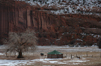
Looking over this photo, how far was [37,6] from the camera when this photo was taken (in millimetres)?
88125

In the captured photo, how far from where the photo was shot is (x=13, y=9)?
85625 mm

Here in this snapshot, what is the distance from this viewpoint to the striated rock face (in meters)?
82.4

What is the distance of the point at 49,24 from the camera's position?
→ 86.6 meters

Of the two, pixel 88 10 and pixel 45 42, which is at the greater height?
pixel 88 10

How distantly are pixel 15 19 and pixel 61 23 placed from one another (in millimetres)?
25980

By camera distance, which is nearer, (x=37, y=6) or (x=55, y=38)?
(x=55, y=38)

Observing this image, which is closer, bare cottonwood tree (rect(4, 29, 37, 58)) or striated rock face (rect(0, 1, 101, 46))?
bare cottonwood tree (rect(4, 29, 37, 58))

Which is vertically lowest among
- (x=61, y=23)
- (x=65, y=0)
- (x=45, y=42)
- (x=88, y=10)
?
(x=45, y=42)

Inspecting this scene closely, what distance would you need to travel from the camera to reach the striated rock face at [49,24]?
82438 millimetres

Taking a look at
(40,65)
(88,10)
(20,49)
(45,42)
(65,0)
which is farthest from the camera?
(65,0)

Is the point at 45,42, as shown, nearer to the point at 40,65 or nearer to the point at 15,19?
the point at 15,19

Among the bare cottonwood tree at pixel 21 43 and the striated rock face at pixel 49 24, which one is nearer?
the bare cottonwood tree at pixel 21 43

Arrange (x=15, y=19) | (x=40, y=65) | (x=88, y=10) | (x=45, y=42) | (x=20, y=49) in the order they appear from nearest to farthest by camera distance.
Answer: (x=40, y=65) → (x=20, y=49) → (x=45, y=42) → (x=15, y=19) → (x=88, y=10)

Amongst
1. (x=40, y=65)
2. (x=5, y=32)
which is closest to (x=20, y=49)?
(x=40, y=65)
